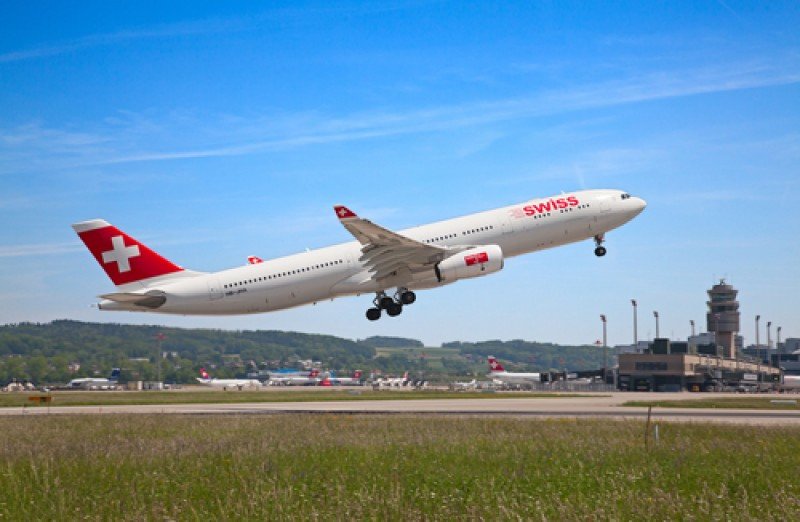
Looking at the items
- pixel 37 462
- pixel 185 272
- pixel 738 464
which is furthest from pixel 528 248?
pixel 37 462

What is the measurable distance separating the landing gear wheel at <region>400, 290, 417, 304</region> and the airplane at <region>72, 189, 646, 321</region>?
64 mm

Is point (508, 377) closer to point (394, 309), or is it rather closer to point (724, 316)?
point (724, 316)

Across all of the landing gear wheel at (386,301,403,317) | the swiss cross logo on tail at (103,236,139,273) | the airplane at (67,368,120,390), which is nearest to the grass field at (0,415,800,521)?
the swiss cross logo on tail at (103,236,139,273)

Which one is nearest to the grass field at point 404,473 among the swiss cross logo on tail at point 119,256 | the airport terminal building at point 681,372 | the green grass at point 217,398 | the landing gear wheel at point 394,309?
the swiss cross logo on tail at point 119,256

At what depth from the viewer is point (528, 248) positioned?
185ft

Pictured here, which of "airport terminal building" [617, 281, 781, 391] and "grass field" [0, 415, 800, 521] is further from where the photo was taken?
"airport terminal building" [617, 281, 781, 391]

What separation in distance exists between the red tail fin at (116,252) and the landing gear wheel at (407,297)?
15.2 m

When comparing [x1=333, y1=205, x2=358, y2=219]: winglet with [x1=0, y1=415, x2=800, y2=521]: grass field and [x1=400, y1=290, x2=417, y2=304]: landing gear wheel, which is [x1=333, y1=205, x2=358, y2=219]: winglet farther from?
[x1=0, y1=415, x2=800, y2=521]: grass field

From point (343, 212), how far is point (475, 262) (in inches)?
341

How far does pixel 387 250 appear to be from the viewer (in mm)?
53719

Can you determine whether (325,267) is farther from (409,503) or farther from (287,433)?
(409,503)

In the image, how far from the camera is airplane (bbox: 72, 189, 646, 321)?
53.7 metres

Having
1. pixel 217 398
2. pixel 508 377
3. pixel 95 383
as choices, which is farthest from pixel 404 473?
pixel 95 383

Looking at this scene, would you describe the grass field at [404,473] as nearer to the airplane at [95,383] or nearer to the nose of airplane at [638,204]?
the nose of airplane at [638,204]
